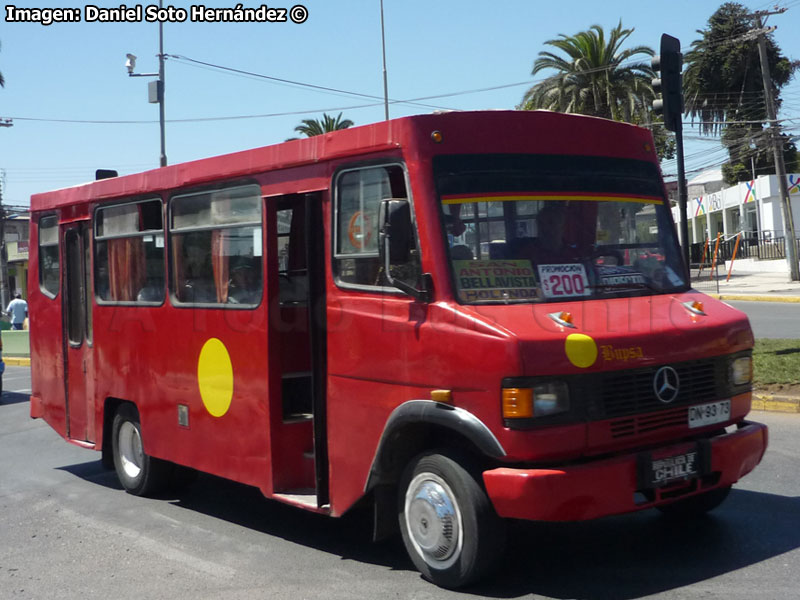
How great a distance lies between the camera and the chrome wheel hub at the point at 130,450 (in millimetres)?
8352

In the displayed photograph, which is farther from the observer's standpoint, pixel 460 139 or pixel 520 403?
pixel 460 139

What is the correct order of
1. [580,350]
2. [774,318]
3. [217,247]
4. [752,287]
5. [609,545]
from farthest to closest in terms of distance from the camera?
[752,287]
[774,318]
[217,247]
[609,545]
[580,350]

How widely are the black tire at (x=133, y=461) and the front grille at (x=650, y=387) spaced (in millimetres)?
4460

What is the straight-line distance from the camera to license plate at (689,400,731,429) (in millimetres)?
5414

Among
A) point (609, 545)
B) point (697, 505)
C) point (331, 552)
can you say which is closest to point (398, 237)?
point (331, 552)

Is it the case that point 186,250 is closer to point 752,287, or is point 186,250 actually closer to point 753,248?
point 752,287

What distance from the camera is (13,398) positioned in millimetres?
16234

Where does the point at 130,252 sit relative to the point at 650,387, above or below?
above

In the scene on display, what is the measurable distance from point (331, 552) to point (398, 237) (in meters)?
2.20

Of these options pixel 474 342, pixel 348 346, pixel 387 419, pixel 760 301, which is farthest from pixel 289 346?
pixel 760 301

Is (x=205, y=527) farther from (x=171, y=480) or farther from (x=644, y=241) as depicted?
(x=644, y=241)

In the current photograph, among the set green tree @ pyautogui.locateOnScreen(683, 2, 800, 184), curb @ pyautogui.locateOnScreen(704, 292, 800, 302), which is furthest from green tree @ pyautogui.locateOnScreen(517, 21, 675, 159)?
green tree @ pyautogui.locateOnScreen(683, 2, 800, 184)

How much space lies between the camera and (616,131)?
6145 millimetres

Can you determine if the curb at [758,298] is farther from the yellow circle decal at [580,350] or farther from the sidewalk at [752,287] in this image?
the yellow circle decal at [580,350]
